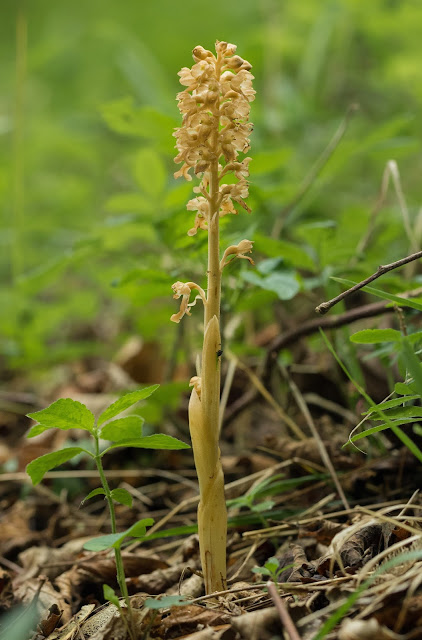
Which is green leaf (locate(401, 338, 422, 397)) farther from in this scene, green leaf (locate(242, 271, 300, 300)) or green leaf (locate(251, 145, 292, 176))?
green leaf (locate(251, 145, 292, 176))

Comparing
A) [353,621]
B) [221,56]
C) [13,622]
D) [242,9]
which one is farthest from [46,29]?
[353,621]

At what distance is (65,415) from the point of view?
1.36 metres

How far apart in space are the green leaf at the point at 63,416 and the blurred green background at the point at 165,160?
2.03ft

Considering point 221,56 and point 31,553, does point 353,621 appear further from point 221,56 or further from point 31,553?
point 31,553

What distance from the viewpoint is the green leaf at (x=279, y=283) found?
1668mm

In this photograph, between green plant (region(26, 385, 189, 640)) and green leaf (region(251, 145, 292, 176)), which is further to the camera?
green leaf (region(251, 145, 292, 176))

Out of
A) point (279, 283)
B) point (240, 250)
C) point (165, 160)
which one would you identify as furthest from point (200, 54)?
point (165, 160)

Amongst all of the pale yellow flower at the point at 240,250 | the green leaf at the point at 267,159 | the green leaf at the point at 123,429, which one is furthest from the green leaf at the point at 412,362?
the green leaf at the point at 267,159

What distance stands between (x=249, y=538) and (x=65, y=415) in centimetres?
76

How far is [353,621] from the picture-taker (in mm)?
1037

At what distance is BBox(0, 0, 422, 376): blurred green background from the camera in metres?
2.19

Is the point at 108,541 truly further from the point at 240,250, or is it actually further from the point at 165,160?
the point at 165,160

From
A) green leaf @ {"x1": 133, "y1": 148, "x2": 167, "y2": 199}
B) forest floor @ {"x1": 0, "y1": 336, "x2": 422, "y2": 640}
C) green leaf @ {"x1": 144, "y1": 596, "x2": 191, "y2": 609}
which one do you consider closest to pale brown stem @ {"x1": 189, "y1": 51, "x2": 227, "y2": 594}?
forest floor @ {"x1": 0, "y1": 336, "x2": 422, "y2": 640}

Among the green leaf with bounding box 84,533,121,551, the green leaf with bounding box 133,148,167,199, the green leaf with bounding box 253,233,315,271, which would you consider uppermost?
the green leaf with bounding box 133,148,167,199
